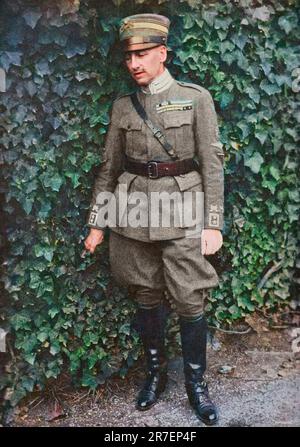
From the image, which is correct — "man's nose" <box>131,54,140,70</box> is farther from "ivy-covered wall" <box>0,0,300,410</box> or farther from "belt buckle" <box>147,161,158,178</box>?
"belt buckle" <box>147,161,158,178</box>

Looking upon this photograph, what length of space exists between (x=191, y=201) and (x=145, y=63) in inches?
27.1

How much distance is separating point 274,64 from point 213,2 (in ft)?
1.65

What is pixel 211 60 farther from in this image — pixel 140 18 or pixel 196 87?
pixel 140 18

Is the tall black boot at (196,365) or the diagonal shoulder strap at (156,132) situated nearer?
the diagonal shoulder strap at (156,132)

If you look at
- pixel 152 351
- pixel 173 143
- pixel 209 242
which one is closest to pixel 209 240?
pixel 209 242

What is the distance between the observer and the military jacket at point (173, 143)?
8.90 ft

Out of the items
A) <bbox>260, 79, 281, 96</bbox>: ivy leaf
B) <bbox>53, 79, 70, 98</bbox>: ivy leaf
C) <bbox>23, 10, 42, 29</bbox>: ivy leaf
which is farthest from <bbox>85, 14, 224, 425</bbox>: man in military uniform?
<bbox>260, 79, 281, 96</bbox>: ivy leaf

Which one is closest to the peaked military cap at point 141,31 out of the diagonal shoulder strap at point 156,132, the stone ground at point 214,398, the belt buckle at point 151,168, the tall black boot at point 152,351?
the diagonal shoulder strap at point 156,132

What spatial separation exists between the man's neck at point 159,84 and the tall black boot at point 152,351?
1.12 meters

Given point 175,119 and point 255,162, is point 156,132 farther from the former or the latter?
point 255,162

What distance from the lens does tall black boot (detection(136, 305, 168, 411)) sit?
3025 millimetres

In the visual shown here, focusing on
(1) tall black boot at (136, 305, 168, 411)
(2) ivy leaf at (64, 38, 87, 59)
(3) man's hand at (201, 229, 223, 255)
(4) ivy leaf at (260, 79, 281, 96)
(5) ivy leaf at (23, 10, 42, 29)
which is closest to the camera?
(5) ivy leaf at (23, 10, 42, 29)

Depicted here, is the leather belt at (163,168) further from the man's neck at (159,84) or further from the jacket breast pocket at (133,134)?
the man's neck at (159,84)

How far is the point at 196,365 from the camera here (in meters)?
→ 2.96
